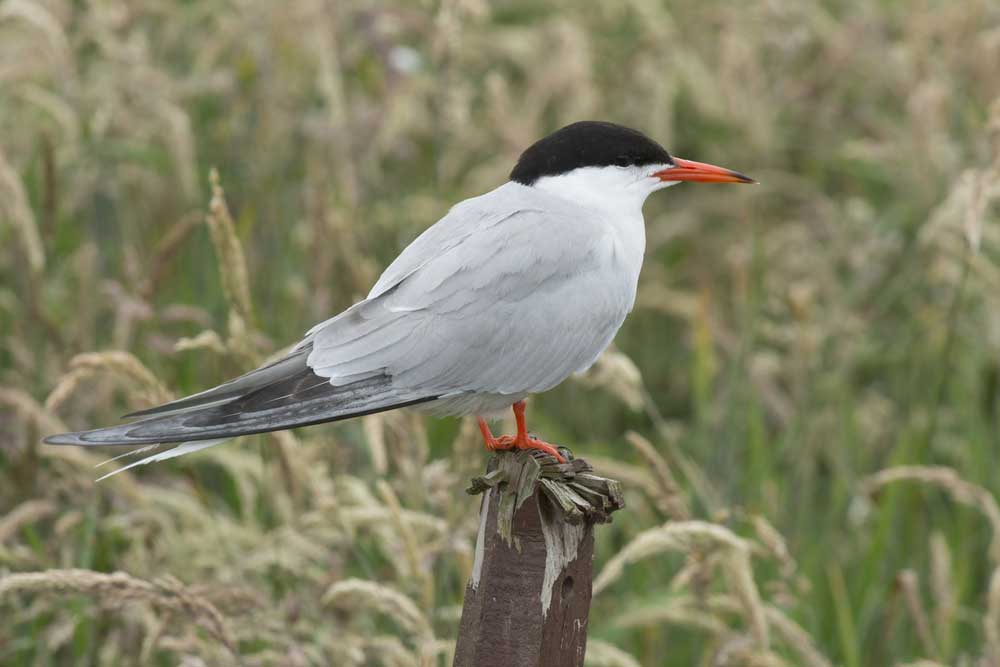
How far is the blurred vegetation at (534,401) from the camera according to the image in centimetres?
251

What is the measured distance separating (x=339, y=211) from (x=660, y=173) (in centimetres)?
115

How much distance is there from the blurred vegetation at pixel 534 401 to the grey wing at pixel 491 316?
17 centimetres

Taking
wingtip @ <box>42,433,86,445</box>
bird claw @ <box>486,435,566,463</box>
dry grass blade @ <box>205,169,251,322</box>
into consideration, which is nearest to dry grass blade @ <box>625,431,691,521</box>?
bird claw @ <box>486,435,566,463</box>

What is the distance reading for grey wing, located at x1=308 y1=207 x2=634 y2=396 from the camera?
7.30 feet

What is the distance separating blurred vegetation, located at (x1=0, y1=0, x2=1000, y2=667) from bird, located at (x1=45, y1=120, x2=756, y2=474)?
164mm

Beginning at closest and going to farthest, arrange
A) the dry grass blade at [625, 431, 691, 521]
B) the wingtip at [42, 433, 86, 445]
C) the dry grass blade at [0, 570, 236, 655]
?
the wingtip at [42, 433, 86, 445] < the dry grass blade at [0, 570, 236, 655] < the dry grass blade at [625, 431, 691, 521]

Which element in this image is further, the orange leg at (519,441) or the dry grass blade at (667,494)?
the dry grass blade at (667,494)

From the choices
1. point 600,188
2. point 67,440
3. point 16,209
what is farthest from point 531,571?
point 16,209

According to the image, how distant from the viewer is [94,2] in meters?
3.39

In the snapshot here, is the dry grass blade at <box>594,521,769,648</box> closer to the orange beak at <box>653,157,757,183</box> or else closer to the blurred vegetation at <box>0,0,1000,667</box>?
the blurred vegetation at <box>0,0,1000,667</box>

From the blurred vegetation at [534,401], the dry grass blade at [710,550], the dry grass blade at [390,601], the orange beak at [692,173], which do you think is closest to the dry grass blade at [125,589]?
the blurred vegetation at [534,401]

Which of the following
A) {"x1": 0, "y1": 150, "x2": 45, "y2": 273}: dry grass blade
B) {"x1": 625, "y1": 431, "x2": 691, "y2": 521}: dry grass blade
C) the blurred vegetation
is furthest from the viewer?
{"x1": 0, "y1": 150, "x2": 45, "y2": 273}: dry grass blade

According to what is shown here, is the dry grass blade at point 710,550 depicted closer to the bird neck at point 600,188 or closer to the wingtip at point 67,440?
the bird neck at point 600,188

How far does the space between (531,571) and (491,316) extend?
55cm
